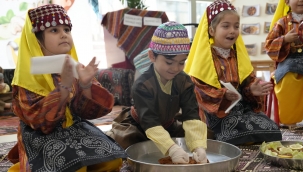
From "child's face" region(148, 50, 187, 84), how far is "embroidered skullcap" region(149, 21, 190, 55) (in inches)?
1.3

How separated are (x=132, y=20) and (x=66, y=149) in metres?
2.66

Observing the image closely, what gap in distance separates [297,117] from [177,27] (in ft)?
5.22

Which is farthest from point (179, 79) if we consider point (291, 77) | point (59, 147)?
point (291, 77)

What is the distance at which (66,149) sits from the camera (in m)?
1.43

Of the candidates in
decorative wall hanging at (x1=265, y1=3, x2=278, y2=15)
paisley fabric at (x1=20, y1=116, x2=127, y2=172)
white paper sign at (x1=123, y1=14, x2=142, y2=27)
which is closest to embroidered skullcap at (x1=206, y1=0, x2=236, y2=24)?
paisley fabric at (x1=20, y1=116, x2=127, y2=172)

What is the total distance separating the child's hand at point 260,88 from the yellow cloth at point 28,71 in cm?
116

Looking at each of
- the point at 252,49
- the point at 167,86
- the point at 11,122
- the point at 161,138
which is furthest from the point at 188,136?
the point at 252,49

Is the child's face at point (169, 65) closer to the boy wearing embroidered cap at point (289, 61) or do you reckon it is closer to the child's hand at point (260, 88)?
the child's hand at point (260, 88)

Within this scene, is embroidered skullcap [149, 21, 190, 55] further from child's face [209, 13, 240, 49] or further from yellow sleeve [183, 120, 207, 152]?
child's face [209, 13, 240, 49]

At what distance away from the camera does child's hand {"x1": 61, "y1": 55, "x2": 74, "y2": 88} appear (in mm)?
1319

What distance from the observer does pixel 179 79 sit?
1.73 meters

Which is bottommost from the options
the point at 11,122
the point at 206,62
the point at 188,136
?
the point at 11,122

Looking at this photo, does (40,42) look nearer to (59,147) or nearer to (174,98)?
(59,147)

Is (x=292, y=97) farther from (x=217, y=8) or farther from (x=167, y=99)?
(x=167, y=99)
